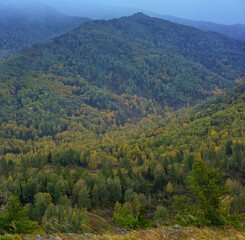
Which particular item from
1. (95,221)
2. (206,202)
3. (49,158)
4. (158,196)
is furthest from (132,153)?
(206,202)

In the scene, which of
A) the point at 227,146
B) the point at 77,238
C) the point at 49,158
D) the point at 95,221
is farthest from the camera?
the point at 49,158

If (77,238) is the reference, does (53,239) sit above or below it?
below

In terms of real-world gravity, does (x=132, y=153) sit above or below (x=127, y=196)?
below

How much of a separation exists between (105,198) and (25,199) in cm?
3384

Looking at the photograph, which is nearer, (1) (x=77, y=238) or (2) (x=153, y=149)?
(1) (x=77, y=238)

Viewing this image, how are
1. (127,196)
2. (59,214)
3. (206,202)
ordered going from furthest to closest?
1. (127,196)
2. (59,214)
3. (206,202)

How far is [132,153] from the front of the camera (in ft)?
523

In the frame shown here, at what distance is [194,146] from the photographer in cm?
14538

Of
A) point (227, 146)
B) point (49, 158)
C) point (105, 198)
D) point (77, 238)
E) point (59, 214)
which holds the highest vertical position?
point (77, 238)

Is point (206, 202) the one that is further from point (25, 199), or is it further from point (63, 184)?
point (25, 199)

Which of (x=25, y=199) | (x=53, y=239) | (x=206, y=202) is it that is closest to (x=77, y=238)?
(x=53, y=239)

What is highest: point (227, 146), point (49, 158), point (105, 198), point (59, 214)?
point (227, 146)

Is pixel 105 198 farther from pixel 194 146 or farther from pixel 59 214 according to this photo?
pixel 194 146

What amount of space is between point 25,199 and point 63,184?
696 inches
